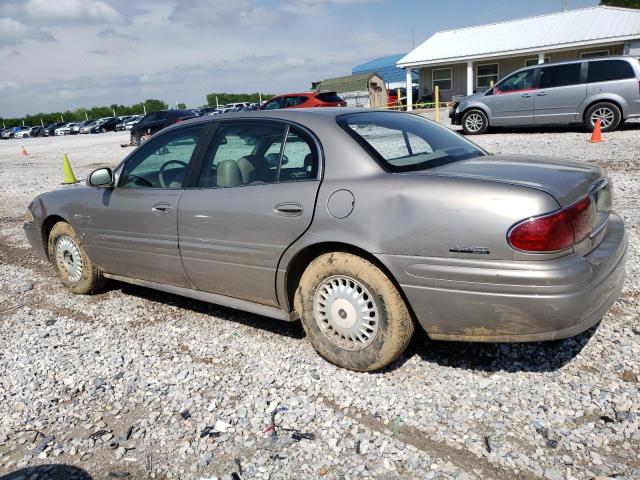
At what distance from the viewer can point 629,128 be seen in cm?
1322

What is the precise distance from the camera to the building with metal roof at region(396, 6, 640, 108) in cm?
2427

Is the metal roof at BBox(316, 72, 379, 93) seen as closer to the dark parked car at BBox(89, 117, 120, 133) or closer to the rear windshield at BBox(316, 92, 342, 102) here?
the rear windshield at BBox(316, 92, 342, 102)

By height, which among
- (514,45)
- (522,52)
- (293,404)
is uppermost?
(514,45)

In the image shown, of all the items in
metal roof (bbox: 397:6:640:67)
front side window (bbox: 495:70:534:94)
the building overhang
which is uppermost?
metal roof (bbox: 397:6:640:67)

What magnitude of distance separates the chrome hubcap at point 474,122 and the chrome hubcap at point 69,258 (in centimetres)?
1221

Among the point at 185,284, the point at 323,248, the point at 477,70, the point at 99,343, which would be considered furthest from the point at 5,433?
the point at 477,70

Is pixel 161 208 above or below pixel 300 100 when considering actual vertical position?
below

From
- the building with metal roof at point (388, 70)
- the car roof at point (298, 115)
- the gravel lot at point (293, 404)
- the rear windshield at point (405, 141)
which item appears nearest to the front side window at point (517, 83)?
the gravel lot at point (293, 404)

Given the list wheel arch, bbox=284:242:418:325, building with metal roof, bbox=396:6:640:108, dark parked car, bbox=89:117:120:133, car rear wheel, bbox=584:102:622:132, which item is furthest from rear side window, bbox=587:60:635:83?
dark parked car, bbox=89:117:120:133

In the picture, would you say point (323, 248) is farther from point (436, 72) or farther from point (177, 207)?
point (436, 72)

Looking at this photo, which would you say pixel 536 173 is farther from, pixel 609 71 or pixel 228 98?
pixel 228 98

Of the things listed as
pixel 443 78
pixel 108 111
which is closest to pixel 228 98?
pixel 108 111

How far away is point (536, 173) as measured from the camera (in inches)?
109

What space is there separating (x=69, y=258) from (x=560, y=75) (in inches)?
488
